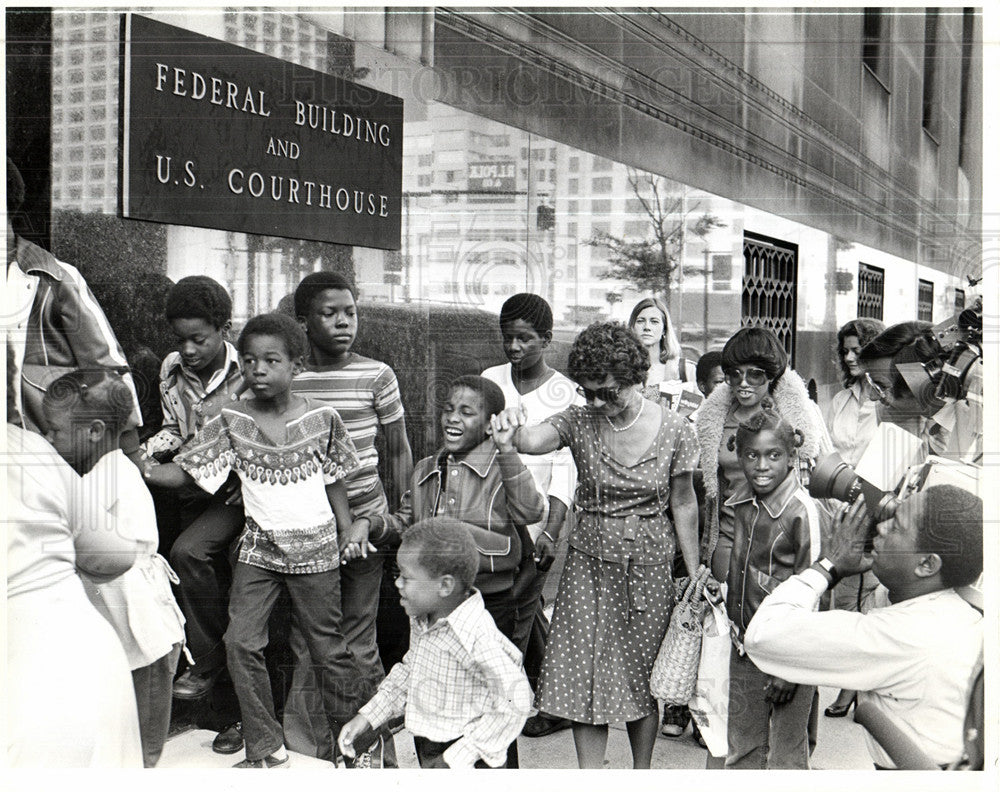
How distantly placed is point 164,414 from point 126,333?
0.25 meters


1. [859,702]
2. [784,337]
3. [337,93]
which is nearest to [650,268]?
[784,337]

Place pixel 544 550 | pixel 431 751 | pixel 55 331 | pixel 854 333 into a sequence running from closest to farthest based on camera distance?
1. pixel 55 331
2. pixel 431 751
3. pixel 544 550
4. pixel 854 333

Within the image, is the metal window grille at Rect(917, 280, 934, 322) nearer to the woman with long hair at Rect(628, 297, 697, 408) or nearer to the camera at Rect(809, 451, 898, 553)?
the camera at Rect(809, 451, 898, 553)

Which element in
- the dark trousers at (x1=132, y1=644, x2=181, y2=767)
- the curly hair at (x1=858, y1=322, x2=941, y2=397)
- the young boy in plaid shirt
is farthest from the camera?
the curly hair at (x1=858, y1=322, x2=941, y2=397)

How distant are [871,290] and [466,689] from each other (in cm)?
171

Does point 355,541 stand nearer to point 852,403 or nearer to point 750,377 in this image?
point 750,377

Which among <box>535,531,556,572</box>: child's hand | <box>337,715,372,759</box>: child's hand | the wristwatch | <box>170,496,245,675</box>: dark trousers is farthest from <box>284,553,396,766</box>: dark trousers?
the wristwatch

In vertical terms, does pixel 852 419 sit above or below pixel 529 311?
below

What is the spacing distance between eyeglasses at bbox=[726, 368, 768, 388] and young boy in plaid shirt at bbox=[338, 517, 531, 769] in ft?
3.00

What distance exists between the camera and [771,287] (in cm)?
383

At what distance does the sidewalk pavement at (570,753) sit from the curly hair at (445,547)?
0.56 metres

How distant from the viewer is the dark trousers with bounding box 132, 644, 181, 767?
11.7ft

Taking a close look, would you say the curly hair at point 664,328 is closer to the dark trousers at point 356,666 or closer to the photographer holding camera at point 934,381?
the photographer holding camera at point 934,381

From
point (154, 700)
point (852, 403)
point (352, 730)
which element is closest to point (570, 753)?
point (352, 730)
